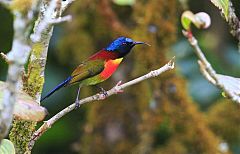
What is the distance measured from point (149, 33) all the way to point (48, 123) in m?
1.72

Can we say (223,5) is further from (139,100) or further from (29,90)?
(139,100)

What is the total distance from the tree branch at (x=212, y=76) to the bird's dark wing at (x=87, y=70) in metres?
0.77

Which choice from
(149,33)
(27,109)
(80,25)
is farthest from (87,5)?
(27,109)

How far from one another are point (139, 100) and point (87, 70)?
1337 millimetres

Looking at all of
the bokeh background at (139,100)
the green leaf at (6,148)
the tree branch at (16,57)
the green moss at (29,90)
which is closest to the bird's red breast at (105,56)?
the bokeh background at (139,100)

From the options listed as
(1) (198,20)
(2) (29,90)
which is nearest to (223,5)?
(1) (198,20)

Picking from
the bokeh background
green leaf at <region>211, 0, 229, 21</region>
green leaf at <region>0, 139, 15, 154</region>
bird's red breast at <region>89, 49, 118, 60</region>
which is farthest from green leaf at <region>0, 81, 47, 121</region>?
the bokeh background

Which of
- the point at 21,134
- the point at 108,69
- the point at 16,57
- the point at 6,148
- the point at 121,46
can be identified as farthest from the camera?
the point at 121,46

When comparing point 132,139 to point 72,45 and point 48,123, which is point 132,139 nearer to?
point 72,45

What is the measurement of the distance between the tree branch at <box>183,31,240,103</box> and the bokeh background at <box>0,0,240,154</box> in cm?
128

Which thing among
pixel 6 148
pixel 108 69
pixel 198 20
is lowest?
pixel 108 69

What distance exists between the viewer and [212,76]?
1.16m

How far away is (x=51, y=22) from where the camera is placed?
1.00 m

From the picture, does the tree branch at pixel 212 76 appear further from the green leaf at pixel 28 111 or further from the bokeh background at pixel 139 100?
the bokeh background at pixel 139 100
